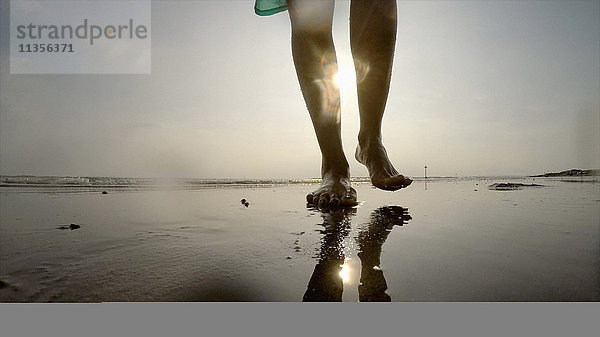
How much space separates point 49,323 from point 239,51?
5.54 ft

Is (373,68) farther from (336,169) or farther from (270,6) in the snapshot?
(270,6)

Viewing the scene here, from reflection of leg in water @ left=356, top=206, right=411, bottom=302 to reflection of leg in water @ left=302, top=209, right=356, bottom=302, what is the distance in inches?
1.2

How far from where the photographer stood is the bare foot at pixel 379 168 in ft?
3.52

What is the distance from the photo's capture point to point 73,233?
2.69 feet

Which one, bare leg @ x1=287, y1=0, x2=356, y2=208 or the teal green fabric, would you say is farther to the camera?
the teal green fabric

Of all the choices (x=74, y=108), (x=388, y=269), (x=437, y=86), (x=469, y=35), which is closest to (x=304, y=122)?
(x=437, y=86)

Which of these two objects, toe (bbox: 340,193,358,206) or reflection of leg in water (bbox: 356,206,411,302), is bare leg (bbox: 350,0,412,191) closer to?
toe (bbox: 340,193,358,206)

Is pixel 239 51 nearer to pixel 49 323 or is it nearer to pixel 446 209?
pixel 446 209

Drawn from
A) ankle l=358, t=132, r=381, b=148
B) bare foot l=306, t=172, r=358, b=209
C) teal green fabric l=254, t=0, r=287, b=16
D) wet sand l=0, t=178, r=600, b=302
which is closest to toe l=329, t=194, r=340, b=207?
bare foot l=306, t=172, r=358, b=209

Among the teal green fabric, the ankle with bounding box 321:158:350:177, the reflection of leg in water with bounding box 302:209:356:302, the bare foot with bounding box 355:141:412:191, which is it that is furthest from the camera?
the teal green fabric

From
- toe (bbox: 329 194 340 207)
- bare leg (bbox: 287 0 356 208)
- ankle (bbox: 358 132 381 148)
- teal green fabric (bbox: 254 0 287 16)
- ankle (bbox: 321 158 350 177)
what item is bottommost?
toe (bbox: 329 194 340 207)

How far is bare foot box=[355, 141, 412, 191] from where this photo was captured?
1.07 meters

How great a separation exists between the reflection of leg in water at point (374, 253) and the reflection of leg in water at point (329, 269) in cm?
3

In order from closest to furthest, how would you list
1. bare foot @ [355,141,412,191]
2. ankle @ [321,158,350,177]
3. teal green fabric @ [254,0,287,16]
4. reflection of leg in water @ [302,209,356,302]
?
1. reflection of leg in water @ [302,209,356,302]
2. bare foot @ [355,141,412,191]
3. ankle @ [321,158,350,177]
4. teal green fabric @ [254,0,287,16]
